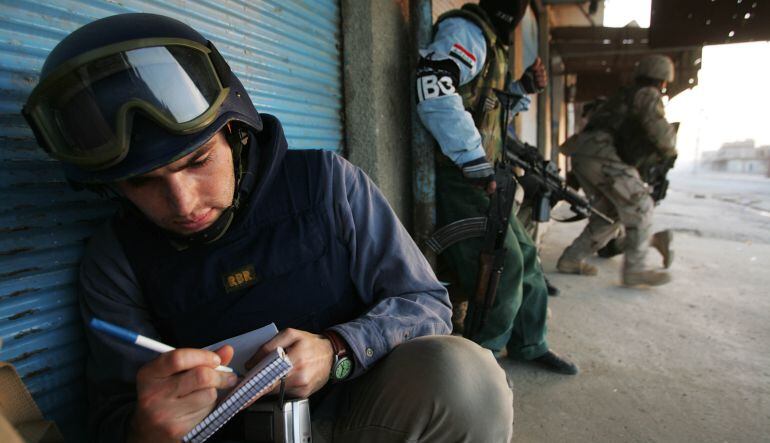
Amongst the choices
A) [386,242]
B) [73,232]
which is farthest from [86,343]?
[386,242]

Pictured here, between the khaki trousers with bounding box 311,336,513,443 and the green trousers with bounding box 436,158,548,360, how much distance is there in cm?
142

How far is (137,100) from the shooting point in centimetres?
95

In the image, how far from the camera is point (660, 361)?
2.71 m

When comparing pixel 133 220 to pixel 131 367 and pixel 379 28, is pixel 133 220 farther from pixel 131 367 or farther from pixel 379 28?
pixel 379 28

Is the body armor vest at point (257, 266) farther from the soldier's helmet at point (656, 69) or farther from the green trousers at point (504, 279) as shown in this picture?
the soldier's helmet at point (656, 69)

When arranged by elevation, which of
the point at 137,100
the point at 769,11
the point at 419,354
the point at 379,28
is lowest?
the point at 419,354

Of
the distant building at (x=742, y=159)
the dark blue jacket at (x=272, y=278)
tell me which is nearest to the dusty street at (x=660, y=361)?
the dark blue jacket at (x=272, y=278)

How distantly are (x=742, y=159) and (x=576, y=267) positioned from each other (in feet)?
86.9

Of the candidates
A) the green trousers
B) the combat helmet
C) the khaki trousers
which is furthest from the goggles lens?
the combat helmet

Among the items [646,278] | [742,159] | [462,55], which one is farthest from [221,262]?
[742,159]

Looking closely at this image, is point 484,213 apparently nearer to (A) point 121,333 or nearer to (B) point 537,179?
(B) point 537,179

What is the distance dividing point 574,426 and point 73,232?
216cm

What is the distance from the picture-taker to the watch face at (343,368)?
3.52 ft

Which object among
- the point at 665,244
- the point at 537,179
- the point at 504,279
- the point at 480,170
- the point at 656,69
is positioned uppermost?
the point at 656,69
